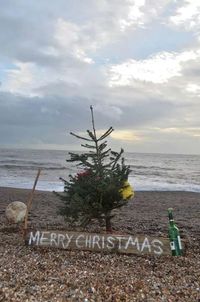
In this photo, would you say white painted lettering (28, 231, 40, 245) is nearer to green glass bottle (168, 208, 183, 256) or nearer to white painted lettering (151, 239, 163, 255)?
white painted lettering (151, 239, 163, 255)

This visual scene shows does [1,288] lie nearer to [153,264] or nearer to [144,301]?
[144,301]

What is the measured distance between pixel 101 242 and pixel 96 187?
47.1 inches

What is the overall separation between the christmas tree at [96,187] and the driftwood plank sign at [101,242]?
2.43 feet

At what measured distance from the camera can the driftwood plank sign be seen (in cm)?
→ 702

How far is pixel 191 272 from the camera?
6117 millimetres

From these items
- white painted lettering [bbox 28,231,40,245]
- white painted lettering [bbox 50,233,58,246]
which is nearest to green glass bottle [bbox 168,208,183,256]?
white painted lettering [bbox 50,233,58,246]

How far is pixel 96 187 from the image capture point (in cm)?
793

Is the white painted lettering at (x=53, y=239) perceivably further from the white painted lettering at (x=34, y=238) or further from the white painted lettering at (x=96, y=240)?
the white painted lettering at (x=96, y=240)

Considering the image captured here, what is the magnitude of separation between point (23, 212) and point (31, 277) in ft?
17.9

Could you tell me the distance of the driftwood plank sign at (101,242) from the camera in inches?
277

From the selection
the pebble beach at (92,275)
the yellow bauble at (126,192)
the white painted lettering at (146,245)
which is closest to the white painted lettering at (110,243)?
the pebble beach at (92,275)

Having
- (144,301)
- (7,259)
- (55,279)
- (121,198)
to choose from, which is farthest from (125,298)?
(121,198)

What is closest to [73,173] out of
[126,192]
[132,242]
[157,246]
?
[126,192]

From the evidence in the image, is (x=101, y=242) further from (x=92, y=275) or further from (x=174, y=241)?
(x=92, y=275)
